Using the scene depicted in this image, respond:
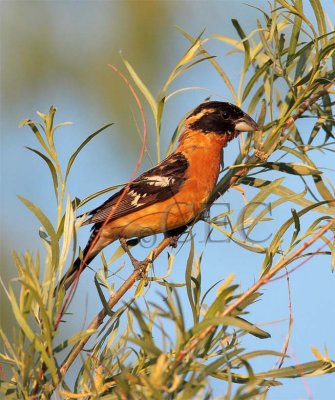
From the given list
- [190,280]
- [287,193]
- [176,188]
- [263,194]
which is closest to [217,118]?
[176,188]

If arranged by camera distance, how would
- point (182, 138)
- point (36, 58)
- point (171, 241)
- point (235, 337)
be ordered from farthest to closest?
point (182, 138)
point (36, 58)
point (171, 241)
point (235, 337)

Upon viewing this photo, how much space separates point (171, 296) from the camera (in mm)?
1352

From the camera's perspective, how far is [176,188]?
4.03 meters

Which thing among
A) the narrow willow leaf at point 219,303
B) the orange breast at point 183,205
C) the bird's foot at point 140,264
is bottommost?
the narrow willow leaf at point 219,303

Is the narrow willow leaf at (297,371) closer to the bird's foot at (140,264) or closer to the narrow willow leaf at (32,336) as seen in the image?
the narrow willow leaf at (32,336)

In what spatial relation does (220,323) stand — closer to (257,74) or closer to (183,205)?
(257,74)

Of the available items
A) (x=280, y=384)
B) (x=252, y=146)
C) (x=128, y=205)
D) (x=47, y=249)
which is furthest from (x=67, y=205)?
(x=128, y=205)

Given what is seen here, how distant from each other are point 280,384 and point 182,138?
3.24 metres

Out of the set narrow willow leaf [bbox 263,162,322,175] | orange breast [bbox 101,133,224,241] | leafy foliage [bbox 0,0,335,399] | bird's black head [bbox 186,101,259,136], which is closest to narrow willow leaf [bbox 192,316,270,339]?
leafy foliage [bbox 0,0,335,399]

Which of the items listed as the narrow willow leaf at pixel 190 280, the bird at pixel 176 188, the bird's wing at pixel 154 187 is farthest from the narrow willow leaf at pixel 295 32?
the bird's wing at pixel 154 187

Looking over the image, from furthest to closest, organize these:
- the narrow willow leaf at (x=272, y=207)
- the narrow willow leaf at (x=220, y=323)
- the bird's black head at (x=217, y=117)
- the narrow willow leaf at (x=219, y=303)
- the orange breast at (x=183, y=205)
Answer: the bird's black head at (x=217, y=117) < the orange breast at (x=183, y=205) < the narrow willow leaf at (x=272, y=207) < the narrow willow leaf at (x=219, y=303) < the narrow willow leaf at (x=220, y=323)

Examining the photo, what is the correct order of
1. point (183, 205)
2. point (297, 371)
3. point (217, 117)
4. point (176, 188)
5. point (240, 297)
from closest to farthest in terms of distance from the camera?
point (240, 297)
point (297, 371)
point (183, 205)
point (176, 188)
point (217, 117)

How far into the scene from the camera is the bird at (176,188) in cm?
380

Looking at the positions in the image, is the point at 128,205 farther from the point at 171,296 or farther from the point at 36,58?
the point at 171,296
